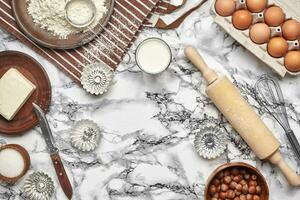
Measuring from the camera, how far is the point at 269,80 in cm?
165

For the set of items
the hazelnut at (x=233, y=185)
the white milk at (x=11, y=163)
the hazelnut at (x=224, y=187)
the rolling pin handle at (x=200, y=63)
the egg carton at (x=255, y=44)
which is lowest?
the white milk at (x=11, y=163)

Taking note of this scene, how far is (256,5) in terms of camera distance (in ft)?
5.20

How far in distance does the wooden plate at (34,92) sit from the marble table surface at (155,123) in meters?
0.02

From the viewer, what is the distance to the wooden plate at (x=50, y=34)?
1619mm

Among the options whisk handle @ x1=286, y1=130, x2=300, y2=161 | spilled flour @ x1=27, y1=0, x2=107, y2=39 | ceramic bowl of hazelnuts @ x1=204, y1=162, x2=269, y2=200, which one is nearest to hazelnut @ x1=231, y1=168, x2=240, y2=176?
ceramic bowl of hazelnuts @ x1=204, y1=162, x2=269, y2=200

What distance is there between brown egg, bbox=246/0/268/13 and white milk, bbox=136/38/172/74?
0.69 feet

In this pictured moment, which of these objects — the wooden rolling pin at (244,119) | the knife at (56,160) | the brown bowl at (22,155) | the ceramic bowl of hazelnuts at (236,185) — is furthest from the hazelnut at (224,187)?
the brown bowl at (22,155)

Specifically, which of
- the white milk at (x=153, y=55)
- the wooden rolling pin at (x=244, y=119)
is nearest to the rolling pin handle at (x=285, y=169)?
the wooden rolling pin at (x=244, y=119)

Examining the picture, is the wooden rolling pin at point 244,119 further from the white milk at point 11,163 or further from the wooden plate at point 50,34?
the white milk at point 11,163

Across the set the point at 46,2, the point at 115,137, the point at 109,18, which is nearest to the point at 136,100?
the point at 115,137

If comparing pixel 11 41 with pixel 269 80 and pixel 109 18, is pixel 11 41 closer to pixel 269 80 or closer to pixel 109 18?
pixel 109 18

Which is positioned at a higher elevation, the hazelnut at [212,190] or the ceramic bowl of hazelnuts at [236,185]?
the ceramic bowl of hazelnuts at [236,185]

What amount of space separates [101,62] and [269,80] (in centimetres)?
40

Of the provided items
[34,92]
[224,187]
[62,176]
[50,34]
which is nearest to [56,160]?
[62,176]
